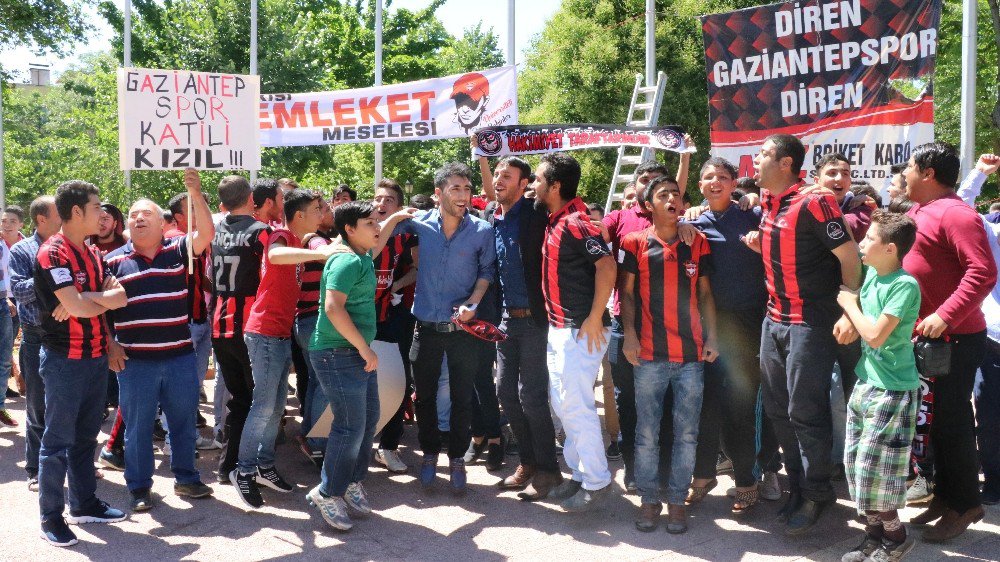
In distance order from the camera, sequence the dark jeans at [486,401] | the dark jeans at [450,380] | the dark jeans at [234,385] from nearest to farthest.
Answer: the dark jeans at [450,380] < the dark jeans at [234,385] < the dark jeans at [486,401]

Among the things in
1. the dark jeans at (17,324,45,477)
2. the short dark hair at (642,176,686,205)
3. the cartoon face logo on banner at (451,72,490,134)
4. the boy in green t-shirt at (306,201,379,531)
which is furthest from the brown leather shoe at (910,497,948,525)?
the cartoon face logo on banner at (451,72,490,134)

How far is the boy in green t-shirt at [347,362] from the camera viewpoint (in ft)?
16.4

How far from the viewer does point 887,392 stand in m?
4.36

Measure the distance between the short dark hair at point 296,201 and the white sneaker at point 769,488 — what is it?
349cm

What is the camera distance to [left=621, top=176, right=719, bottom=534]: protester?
499 centimetres

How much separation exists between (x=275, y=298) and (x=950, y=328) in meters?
3.94

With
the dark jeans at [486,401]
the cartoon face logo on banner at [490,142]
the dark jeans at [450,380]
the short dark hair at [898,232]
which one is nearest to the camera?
the short dark hair at [898,232]

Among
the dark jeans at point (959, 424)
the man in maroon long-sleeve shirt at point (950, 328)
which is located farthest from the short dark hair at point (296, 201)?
the dark jeans at point (959, 424)

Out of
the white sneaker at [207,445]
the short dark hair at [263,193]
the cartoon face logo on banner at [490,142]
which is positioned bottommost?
the white sneaker at [207,445]

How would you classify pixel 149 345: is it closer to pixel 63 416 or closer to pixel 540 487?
pixel 63 416

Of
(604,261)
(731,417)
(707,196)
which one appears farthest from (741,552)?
(707,196)

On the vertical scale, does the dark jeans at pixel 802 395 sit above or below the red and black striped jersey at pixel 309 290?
below

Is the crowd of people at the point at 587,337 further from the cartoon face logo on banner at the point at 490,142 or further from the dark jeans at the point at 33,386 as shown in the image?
the cartoon face logo on banner at the point at 490,142

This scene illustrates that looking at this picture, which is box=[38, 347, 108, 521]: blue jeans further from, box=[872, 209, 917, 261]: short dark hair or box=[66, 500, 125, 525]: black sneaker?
box=[872, 209, 917, 261]: short dark hair
